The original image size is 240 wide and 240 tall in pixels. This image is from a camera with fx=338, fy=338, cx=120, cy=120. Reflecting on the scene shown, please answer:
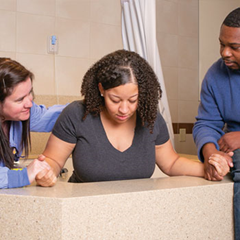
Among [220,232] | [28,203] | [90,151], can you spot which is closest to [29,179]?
[28,203]

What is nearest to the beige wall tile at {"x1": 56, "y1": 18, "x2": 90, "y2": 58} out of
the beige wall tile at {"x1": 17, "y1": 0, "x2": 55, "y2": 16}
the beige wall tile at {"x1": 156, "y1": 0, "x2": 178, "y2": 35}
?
the beige wall tile at {"x1": 17, "y1": 0, "x2": 55, "y2": 16}

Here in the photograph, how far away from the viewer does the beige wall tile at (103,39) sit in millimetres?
2859

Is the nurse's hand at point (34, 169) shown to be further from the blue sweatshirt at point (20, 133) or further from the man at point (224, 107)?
the man at point (224, 107)

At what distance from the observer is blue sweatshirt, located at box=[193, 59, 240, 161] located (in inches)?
53.4

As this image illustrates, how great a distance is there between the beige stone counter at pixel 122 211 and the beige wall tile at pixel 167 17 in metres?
2.31

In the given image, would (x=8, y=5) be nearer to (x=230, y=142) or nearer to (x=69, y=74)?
(x=69, y=74)

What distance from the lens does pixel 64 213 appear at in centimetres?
83

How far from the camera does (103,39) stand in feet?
9.53

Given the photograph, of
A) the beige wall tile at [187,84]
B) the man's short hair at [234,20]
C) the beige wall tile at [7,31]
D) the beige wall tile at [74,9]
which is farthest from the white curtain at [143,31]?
the beige wall tile at [187,84]

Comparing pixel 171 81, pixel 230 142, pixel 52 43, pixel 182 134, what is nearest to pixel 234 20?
pixel 230 142

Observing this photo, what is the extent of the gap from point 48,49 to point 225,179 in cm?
191

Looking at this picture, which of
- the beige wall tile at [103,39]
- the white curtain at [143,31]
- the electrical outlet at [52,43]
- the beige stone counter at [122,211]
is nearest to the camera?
the beige stone counter at [122,211]

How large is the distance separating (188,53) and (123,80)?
2298 mm

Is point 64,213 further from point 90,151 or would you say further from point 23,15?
point 23,15
